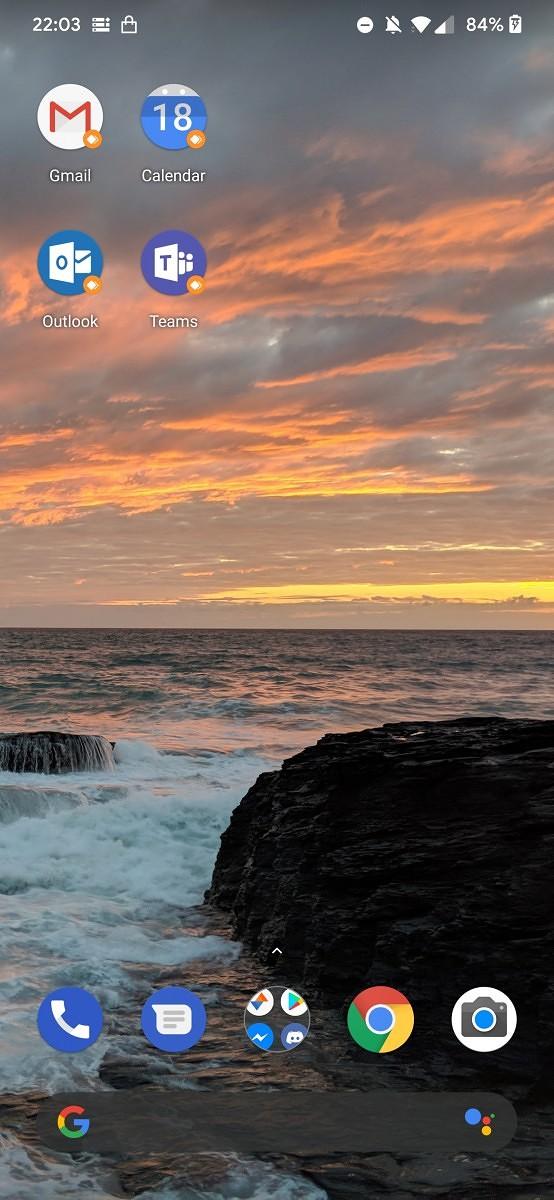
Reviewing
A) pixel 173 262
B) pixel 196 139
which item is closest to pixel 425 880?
pixel 173 262

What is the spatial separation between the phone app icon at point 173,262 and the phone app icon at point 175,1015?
165 inches

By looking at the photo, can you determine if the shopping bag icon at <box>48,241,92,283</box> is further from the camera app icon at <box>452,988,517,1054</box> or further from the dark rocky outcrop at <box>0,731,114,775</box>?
the dark rocky outcrop at <box>0,731,114,775</box>

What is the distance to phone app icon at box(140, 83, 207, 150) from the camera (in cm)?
489

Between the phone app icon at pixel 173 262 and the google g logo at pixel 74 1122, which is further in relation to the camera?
the phone app icon at pixel 173 262

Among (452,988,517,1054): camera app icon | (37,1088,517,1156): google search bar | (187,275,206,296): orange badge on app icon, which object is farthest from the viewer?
(187,275,206,296): orange badge on app icon

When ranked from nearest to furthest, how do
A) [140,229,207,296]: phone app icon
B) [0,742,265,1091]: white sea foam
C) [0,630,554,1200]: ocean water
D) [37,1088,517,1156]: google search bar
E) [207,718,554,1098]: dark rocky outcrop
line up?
1. [37,1088,517,1156]: google search bar
2. [140,229,207,296]: phone app icon
3. [0,630,554,1200]: ocean water
4. [207,718,554,1098]: dark rocky outcrop
5. [0,742,265,1091]: white sea foam

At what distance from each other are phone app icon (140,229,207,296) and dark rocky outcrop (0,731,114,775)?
17.1 meters

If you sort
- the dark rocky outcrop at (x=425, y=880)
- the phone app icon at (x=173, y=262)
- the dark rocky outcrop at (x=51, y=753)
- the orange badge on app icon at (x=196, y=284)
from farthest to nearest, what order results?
the dark rocky outcrop at (x=51, y=753) < the dark rocky outcrop at (x=425, y=880) < the orange badge on app icon at (x=196, y=284) < the phone app icon at (x=173, y=262)

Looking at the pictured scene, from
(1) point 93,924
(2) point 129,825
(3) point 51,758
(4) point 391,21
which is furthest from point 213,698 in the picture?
(4) point 391,21

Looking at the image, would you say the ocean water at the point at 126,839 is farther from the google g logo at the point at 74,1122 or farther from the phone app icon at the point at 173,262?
the phone app icon at the point at 173,262

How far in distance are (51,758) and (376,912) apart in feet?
47.9

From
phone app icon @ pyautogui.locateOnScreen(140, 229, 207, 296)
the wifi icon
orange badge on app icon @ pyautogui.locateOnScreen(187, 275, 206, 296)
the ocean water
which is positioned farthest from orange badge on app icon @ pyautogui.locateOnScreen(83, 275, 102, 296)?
the ocean water

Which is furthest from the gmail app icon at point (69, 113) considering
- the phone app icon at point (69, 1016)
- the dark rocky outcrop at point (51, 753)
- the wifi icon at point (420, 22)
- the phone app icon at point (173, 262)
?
the dark rocky outcrop at point (51, 753)

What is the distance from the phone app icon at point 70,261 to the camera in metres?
5.07
